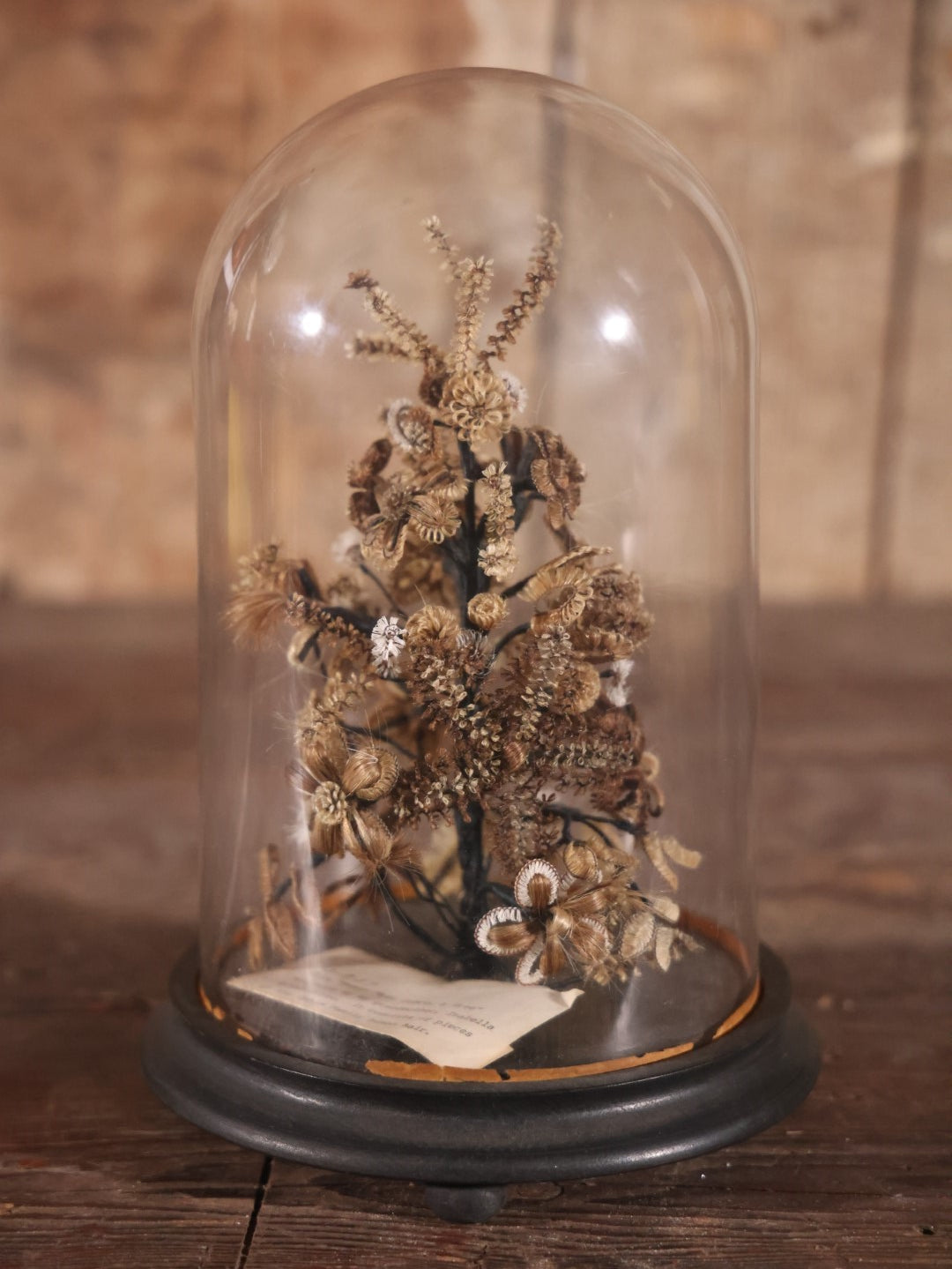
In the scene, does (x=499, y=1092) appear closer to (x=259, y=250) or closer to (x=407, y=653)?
(x=407, y=653)

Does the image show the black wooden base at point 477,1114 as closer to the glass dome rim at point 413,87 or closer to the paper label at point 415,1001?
the paper label at point 415,1001

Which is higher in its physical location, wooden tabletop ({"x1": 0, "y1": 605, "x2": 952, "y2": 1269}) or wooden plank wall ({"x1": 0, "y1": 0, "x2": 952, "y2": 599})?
wooden plank wall ({"x1": 0, "y1": 0, "x2": 952, "y2": 599})

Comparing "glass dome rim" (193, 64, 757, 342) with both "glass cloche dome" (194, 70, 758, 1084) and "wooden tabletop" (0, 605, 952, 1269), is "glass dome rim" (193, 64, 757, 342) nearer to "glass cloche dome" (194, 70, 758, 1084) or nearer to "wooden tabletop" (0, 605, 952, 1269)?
"glass cloche dome" (194, 70, 758, 1084)

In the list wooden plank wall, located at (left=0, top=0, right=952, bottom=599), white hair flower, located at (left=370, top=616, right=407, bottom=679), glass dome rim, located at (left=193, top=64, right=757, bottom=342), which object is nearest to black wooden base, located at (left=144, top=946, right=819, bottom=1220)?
white hair flower, located at (left=370, top=616, right=407, bottom=679)

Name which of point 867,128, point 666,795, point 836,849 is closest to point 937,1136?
point 666,795

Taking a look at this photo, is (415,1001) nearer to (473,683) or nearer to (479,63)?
(473,683)

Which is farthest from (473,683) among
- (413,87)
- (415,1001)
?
(413,87)
